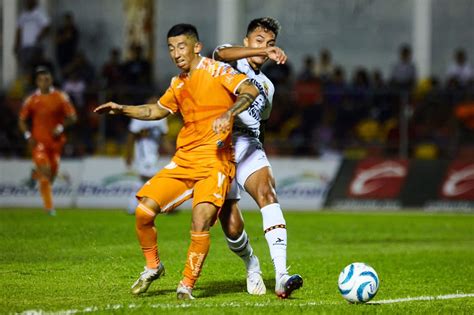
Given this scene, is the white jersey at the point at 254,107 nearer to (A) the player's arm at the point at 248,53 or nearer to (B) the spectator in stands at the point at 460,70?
(A) the player's arm at the point at 248,53

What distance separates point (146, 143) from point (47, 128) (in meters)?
2.05

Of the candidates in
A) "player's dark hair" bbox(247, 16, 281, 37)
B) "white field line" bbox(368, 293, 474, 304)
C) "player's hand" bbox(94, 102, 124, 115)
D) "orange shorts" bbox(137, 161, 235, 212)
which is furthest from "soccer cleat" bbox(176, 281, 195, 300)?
"player's dark hair" bbox(247, 16, 281, 37)

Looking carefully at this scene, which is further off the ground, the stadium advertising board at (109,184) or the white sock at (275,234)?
the white sock at (275,234)

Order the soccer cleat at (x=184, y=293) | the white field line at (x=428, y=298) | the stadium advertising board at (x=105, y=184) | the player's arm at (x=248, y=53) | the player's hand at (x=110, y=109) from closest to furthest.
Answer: the soccer cleat at (x=184, y=293)
the player's arm at (x=248, y=53)
the white field line at (x=428, y=298)
the player's hand at (x=110, y=109)
the stadium advertising board at (x=105, y=184)

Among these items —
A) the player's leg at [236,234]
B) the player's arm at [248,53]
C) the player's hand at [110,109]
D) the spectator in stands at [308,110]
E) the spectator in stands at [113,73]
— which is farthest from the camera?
the spectator in stands at [113,73]

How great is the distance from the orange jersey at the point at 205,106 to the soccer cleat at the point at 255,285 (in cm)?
116

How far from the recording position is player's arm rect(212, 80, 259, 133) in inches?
361

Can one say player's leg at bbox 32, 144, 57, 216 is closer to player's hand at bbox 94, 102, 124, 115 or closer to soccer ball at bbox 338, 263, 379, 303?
player's hand at bbox 94, 102, 124, 115

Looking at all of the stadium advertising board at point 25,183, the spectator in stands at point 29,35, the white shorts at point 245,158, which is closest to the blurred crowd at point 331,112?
the stadium advertising board at point 25,183

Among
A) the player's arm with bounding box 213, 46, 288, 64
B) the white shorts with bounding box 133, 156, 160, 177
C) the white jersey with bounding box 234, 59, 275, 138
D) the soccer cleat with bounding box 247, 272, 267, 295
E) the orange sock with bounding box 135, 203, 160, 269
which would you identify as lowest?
the white shorts with bounding box 133, 156, 160, 177

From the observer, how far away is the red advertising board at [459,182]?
24078 mm

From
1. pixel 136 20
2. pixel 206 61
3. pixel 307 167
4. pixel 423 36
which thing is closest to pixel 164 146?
pixel 307 167

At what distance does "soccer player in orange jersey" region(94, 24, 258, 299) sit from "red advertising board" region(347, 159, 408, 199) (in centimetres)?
1490

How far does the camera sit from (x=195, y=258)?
9.45 m
